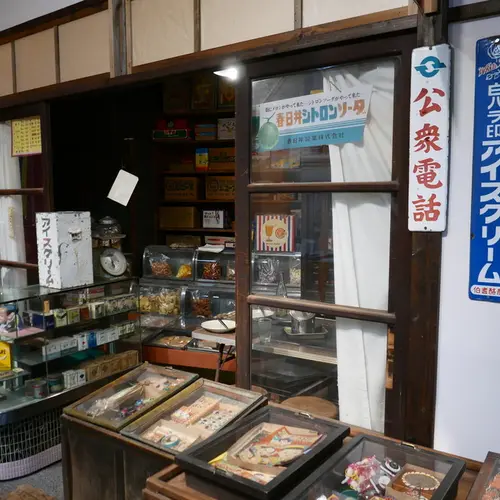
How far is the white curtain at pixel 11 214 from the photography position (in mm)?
3896

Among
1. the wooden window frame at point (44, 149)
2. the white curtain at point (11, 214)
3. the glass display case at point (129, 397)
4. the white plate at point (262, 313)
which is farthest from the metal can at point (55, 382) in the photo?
the white plate at point (262, 313)

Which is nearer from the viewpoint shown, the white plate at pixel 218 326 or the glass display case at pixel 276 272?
the glass display case at pixel 276 272

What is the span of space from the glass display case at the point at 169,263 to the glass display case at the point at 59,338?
24.9 inches

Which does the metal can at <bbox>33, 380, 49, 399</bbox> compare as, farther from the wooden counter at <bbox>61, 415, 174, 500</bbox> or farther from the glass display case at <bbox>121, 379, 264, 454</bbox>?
the glass display case at <bbox>121, 379, 264, 454</bbox>

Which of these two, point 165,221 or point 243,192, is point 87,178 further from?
point 243,192

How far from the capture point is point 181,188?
6.21 m

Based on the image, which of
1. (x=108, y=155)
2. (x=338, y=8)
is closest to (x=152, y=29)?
(x=338, y=8)

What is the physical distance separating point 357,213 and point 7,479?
2.77 m

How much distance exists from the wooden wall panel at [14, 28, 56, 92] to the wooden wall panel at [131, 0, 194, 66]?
91cm

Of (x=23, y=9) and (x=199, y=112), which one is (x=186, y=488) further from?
(x=199, y=112)

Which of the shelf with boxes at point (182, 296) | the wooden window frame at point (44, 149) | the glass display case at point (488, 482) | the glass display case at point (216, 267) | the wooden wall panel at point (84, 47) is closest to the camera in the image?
the glass display case at point (488, 482)

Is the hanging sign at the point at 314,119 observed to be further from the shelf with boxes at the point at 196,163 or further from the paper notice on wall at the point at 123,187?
the shelf with boxes at the point at 196,163

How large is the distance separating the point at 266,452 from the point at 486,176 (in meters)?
1.27

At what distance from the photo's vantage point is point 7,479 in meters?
3.17
